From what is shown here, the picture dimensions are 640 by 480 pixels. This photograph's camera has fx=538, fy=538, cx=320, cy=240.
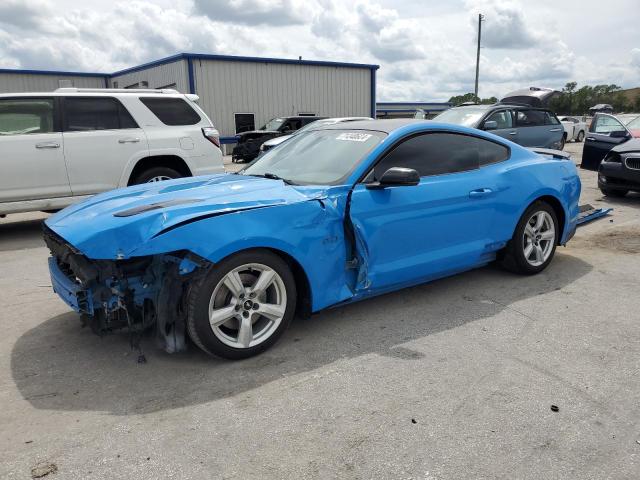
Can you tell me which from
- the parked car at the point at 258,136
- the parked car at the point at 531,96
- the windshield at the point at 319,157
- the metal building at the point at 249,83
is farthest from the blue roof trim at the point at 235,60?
the windshield at the point at 319,157

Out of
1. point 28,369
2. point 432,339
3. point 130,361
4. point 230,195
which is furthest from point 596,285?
point 28,369

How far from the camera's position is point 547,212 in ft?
16.9

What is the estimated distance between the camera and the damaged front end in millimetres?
3193

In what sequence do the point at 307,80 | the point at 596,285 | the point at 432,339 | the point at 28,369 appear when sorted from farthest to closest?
the point at 307,80 < the point at 596,285 < the point at 432,339 < the point at 28,369

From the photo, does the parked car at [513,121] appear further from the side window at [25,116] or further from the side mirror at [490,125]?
the side window at [25,116]

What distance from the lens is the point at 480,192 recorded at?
4.51 m

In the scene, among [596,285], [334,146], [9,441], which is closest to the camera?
[9,441]

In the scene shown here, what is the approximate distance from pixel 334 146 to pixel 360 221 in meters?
0.83

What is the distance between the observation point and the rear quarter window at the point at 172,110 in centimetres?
788

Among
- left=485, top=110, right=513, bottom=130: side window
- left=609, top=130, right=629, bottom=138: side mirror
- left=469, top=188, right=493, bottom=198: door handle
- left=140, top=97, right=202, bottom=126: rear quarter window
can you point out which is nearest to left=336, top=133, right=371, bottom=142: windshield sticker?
left=469, top=188, right=493, bottom=198: door handle

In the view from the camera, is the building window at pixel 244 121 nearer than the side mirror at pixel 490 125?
No

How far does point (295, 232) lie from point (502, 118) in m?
9.37

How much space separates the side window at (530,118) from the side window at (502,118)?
31 cm

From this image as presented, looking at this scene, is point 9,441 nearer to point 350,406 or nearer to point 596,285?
point 350,406
